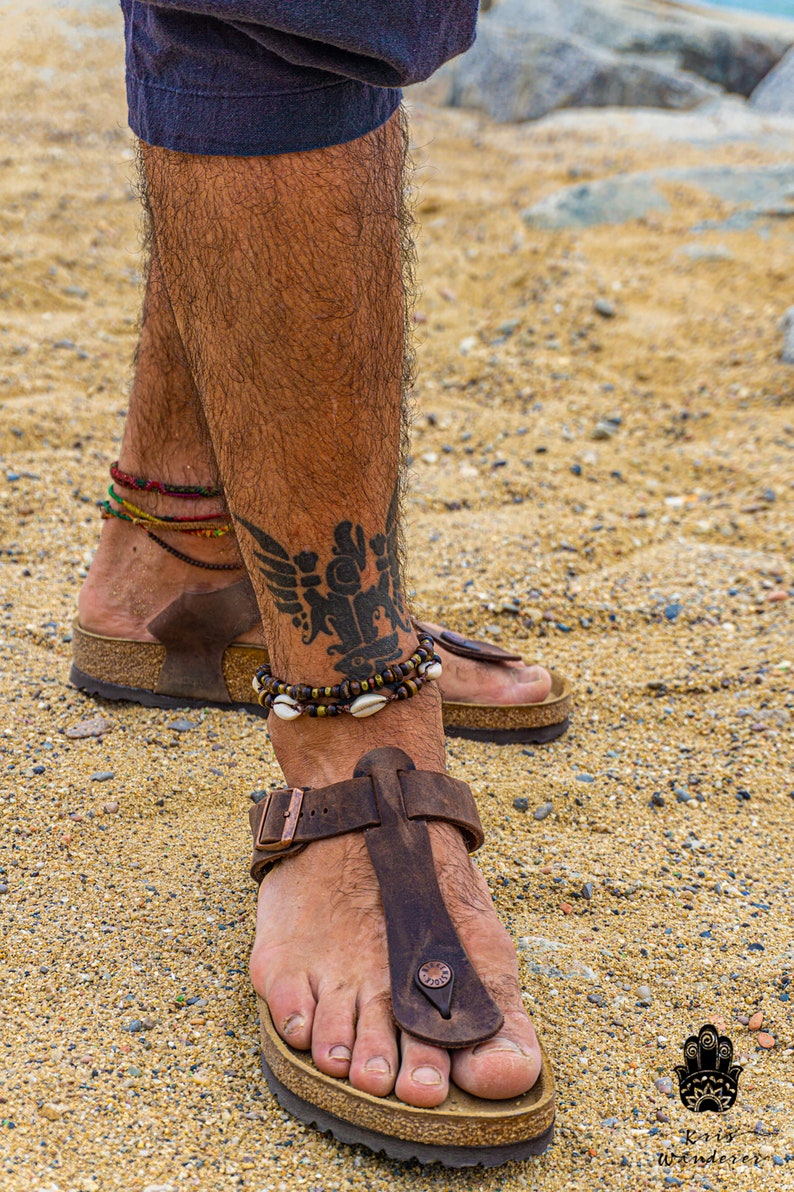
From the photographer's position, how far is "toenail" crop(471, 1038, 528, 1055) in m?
1.12

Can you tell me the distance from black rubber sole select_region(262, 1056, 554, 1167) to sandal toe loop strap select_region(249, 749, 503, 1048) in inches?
4.0

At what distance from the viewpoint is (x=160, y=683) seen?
6.19 feet

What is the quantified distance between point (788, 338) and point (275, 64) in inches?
110

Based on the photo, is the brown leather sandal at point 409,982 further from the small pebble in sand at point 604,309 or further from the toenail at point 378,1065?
the small pebble in sand at point 604,309

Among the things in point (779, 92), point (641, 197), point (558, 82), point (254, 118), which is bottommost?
point (641, 197)

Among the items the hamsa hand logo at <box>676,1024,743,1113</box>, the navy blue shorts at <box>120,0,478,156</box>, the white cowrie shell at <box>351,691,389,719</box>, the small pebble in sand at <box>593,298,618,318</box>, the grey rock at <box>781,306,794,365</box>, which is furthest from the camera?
the small pebble in sand at <box>593,298,618,318</box>

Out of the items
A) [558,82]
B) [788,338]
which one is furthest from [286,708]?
[558,82]

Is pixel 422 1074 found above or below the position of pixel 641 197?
below

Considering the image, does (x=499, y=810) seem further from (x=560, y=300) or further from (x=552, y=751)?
(x=560, y=300)

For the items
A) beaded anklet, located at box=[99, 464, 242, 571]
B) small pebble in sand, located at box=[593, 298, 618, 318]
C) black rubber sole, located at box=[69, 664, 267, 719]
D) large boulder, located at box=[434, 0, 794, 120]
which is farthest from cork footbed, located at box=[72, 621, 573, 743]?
large boulder, located at box=[434, 0, 794, 120]

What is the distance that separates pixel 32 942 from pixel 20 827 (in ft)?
0.81

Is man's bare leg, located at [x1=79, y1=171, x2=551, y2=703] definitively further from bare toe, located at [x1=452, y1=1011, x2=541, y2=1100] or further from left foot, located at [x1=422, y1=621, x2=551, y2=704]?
bare toe, located at [x1=452, y1=1011, x2=541, y2=1100]

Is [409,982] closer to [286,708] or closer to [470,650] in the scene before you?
[286,708]

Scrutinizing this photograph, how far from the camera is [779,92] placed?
331 inches
